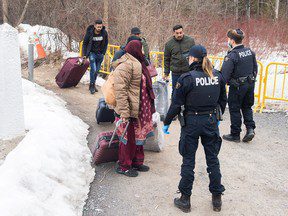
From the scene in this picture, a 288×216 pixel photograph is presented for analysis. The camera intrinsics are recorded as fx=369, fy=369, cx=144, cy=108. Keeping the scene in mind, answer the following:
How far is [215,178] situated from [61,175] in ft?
5.84

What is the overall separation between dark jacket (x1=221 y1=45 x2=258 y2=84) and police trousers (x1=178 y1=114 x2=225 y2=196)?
7.53 ft

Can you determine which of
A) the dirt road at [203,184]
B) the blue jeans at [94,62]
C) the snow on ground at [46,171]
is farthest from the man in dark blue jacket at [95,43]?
the snow on ground at [46,171]

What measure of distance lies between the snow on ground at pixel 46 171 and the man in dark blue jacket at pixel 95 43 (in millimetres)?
3001

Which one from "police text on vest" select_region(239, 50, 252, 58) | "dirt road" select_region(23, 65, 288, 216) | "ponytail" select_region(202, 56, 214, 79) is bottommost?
"dirt road" select_region(23, 65, 288, 216)

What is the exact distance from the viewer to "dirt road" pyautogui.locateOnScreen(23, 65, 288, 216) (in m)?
4.14

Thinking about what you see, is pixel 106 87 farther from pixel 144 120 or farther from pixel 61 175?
pixel 61 175

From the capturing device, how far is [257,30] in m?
18.8

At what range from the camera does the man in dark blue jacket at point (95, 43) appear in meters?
8.65

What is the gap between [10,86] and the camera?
4.90 meters

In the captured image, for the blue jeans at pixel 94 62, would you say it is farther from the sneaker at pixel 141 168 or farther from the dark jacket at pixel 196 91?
the dark jacket at pixel 196 91

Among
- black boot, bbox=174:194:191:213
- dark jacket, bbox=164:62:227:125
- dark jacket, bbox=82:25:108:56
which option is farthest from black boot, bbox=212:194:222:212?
dark jacket, bbox=82:25:108:56

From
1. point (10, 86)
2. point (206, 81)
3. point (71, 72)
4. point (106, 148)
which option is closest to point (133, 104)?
point (106, 148)

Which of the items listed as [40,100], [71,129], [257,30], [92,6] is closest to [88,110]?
[40,100]

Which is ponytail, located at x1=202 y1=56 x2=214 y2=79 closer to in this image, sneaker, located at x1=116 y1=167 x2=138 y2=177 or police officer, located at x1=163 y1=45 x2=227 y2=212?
police officer, located at x1=163 y1=45 x2=227 y2=212
